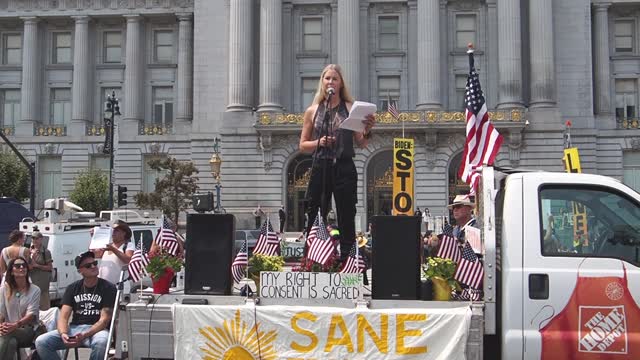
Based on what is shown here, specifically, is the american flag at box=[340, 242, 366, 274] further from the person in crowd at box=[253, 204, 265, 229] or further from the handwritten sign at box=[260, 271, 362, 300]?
the person in crowd at box=[253, 204, 265, 229]

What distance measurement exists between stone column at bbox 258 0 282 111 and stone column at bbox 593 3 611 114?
24.0 meters

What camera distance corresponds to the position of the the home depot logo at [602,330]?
19.2 feet

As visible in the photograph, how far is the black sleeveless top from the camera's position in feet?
25.5

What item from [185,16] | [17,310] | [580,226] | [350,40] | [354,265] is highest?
[185,16]

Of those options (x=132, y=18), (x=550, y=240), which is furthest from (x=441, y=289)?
(x=132, y=18)

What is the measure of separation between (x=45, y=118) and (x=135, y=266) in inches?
2236

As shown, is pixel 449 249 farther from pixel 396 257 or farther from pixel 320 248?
pixel 320 248

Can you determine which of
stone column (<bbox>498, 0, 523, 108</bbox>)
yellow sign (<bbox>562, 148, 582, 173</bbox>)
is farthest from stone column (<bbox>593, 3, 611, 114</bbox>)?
yellow sign (<bbox>562, 148, 582, 173</bbox>)

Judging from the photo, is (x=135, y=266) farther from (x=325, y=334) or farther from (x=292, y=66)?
(x=292, y=66)

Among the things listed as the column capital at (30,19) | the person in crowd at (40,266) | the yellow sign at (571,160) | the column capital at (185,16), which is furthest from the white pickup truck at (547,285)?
the column capital at (30,19)

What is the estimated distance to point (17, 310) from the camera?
8.55 metres

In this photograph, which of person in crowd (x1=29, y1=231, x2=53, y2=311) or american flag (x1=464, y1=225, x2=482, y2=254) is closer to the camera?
american flag (x1=464, y1=225, x2=482, y2=254)

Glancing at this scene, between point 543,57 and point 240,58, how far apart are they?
21.4 meters

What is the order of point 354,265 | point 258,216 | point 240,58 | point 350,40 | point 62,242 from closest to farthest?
point 354,265
point 62,242
point 258,216
point 350,40
point 240,58
